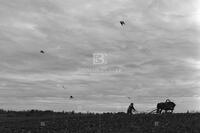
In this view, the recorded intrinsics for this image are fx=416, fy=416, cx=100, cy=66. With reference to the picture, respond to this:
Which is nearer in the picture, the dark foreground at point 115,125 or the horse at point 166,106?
the dark foreground at point 115,125

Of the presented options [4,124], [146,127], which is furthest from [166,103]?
[4,124]

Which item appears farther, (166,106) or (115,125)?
(166,106)

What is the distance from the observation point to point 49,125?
1479 inches

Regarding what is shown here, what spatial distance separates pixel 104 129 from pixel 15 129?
8.22 meters

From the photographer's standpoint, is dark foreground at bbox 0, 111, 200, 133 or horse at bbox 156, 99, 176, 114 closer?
dark foreground at bbox 0, 111, 200, 133

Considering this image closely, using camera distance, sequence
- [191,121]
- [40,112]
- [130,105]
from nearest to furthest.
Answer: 1. [191,121]
2. [130,105]
3. [40,112]

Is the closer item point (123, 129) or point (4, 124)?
point (123, 129)

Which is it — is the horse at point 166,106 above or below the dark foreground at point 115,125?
above

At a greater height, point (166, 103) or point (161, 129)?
point (166, 103)

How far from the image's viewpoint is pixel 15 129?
36656 millimetres

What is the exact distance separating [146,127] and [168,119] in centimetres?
439

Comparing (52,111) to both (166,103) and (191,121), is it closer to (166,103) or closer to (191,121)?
(166,103)

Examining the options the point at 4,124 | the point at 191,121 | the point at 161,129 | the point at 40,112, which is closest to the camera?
the point at 161,129

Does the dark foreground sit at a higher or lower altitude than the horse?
lower
